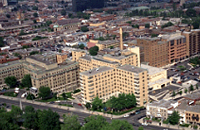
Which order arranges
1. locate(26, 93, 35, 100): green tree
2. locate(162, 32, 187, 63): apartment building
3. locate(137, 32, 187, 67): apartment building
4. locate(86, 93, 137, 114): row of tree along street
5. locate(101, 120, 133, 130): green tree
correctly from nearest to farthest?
locate(101, 120, 133, 130): green tree
locate(86, 93, 137, 114): row of tree along street
locate(26, 93, 35, 100): green tree
locate(137, 32, 187, 67): apartment building
locate(162, 32, 187, 63): apartment building

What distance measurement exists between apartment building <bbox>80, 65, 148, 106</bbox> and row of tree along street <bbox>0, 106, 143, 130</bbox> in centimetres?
952

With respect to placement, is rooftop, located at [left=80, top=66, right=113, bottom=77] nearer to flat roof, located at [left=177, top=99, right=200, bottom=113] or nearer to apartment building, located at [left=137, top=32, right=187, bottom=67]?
flat roof, located at [left=177, top=99, right=200, bottom=113]

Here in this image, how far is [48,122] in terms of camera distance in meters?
57.9

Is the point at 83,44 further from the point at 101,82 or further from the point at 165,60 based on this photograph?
the point at 101,82

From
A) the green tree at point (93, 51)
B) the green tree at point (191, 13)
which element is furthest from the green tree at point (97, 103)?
the green tree at point (191, 13)

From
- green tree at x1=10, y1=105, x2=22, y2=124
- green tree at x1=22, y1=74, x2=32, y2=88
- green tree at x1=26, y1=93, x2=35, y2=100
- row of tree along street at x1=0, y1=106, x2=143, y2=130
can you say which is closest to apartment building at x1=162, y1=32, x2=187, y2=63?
green tree at x1=22, y1=74, x2=32, y2=88

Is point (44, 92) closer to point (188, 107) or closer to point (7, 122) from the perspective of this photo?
point (7, 122)

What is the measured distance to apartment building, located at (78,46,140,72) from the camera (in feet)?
242

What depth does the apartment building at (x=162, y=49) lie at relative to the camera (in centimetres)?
9056

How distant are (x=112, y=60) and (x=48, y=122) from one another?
23232mm

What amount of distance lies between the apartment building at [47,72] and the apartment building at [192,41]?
3672 centimetres

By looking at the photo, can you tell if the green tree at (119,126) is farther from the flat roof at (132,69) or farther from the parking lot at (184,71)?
the parking lot at (184,71)

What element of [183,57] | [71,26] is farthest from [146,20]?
[183,57]

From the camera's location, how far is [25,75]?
81.0 m
